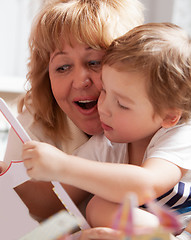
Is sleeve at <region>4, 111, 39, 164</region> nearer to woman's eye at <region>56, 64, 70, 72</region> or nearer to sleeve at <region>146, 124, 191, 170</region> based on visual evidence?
woman's eye at <region>56, 64, 70, 72</region>

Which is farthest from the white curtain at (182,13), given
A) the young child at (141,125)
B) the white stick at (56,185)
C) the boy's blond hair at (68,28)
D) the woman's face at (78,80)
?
the white stick at (56,185)

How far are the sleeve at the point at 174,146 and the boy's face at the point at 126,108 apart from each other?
24 mm

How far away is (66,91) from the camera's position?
0.94m

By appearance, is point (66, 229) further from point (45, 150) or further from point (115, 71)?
point (115, 71)

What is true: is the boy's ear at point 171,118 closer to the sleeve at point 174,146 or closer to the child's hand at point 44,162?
the sleeve at point 174,146

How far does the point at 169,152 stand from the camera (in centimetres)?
70

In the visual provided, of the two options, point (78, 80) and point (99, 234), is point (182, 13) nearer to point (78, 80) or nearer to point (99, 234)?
point (78, 80)

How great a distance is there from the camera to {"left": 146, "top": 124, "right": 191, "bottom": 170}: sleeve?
2.27 feet

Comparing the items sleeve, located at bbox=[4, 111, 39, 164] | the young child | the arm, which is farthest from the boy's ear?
sleeve, located at bbox=[4, 111, 39, 164]

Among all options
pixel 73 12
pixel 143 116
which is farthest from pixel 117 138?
pixel 73 12

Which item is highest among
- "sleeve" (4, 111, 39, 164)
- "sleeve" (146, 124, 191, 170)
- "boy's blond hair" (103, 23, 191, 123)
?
"boy's blond hair" (103, 23, 191, 123)

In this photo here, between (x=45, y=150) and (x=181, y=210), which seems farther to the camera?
(x=181, y=210)

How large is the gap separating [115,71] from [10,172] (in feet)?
0.92

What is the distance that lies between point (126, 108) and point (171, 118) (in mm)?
97
